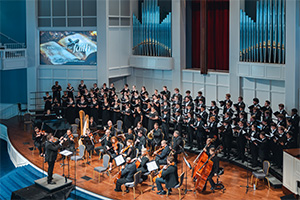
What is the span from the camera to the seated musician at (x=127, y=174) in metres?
9.90

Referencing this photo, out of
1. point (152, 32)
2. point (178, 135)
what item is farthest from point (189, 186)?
point (152, 32)

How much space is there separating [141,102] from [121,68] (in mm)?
3332

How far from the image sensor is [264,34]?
12.9 metres

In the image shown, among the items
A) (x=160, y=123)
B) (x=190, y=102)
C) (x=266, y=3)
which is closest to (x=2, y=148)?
(x=160, y=123)

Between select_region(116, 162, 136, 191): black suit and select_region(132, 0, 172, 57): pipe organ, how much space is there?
23.0 feet

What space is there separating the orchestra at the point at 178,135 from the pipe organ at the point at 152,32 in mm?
2687

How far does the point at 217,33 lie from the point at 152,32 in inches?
104

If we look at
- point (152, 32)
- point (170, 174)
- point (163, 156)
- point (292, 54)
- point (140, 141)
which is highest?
point (152, 32)

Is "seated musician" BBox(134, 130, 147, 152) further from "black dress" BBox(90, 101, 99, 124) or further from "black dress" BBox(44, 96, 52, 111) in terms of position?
"black dress" BBox(44, 96, 52, 111)

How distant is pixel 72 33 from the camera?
1727 cm

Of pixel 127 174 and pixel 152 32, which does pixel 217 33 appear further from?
pixel 127 174

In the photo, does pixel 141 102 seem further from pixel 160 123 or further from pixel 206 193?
pixel 206 193

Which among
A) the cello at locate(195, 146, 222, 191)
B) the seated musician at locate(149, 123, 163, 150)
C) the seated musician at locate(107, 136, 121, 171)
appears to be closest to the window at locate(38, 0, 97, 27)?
the seated musician at locate(149, 123, 163, 150)

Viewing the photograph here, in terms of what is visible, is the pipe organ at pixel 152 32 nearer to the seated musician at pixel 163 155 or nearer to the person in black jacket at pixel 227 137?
the person in black jacket at pixel 227 137
